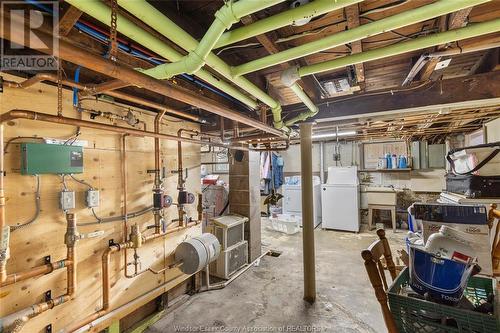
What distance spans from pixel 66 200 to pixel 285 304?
2373mm

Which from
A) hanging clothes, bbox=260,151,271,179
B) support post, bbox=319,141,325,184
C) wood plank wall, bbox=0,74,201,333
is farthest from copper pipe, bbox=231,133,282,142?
support post, bbox=319,141,325,184

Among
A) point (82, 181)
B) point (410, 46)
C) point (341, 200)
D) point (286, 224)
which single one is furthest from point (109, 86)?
point (341, 200)

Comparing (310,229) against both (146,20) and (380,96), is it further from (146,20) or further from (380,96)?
(146,20)

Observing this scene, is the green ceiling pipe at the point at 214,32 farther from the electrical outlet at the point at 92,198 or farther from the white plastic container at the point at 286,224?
the white plastic container at the point at 286,224

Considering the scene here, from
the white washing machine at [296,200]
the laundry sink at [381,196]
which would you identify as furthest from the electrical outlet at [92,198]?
the laundry sink at [381,196]

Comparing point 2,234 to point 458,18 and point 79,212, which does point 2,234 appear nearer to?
point 79,212

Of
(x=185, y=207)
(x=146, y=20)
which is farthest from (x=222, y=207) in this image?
(x=146, y=20)

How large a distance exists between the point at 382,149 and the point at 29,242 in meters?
6.96

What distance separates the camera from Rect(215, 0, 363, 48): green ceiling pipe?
905 millimetres

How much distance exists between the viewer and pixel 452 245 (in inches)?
40.0

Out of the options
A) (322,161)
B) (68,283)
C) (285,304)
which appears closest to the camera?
(68,283)

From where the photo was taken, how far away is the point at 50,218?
1.71 meters

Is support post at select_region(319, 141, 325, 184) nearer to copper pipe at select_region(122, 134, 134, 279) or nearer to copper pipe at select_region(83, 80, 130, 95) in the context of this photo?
copper pipe at select_region(122, 134, 134, 279)

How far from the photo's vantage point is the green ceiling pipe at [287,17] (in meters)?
0.91
